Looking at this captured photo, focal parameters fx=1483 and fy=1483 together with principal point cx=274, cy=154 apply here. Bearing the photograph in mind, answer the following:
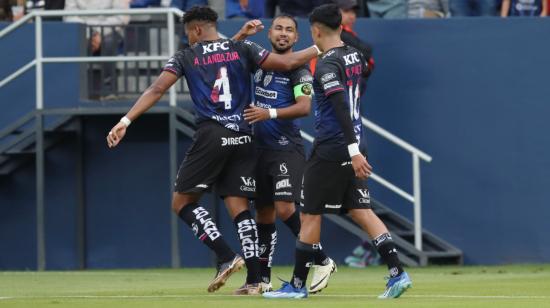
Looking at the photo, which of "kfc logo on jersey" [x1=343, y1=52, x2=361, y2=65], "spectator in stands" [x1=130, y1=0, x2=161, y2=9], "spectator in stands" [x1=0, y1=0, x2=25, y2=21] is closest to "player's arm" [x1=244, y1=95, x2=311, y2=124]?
"kfc logo on jersey" [x1=343, y1=52, x2=361, y2=65]

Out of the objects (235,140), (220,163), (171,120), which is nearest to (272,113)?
(235,140)

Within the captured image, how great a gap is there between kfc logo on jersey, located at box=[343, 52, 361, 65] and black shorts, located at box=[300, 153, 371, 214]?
759mm

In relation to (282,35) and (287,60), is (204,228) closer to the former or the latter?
(287,60)

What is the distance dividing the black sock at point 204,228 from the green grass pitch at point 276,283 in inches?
15.7

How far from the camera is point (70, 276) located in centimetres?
1648

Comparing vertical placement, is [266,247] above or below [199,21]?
below

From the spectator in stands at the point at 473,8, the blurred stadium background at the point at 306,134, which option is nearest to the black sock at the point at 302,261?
the blurred stadium background at the point at 306,134

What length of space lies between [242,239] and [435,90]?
7109mm

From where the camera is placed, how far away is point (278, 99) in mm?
12469

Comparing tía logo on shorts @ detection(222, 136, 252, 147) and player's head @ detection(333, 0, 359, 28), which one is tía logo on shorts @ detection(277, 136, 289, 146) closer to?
tía logo on shorts @ detection(222, 136, 252, 147)

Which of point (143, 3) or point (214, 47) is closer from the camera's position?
point (214, 47)

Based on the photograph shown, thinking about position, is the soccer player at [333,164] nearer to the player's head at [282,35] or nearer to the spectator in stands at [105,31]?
the player's head at [282,35]

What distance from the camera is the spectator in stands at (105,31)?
61.0 ft

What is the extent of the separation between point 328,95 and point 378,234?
1172 millimetres
